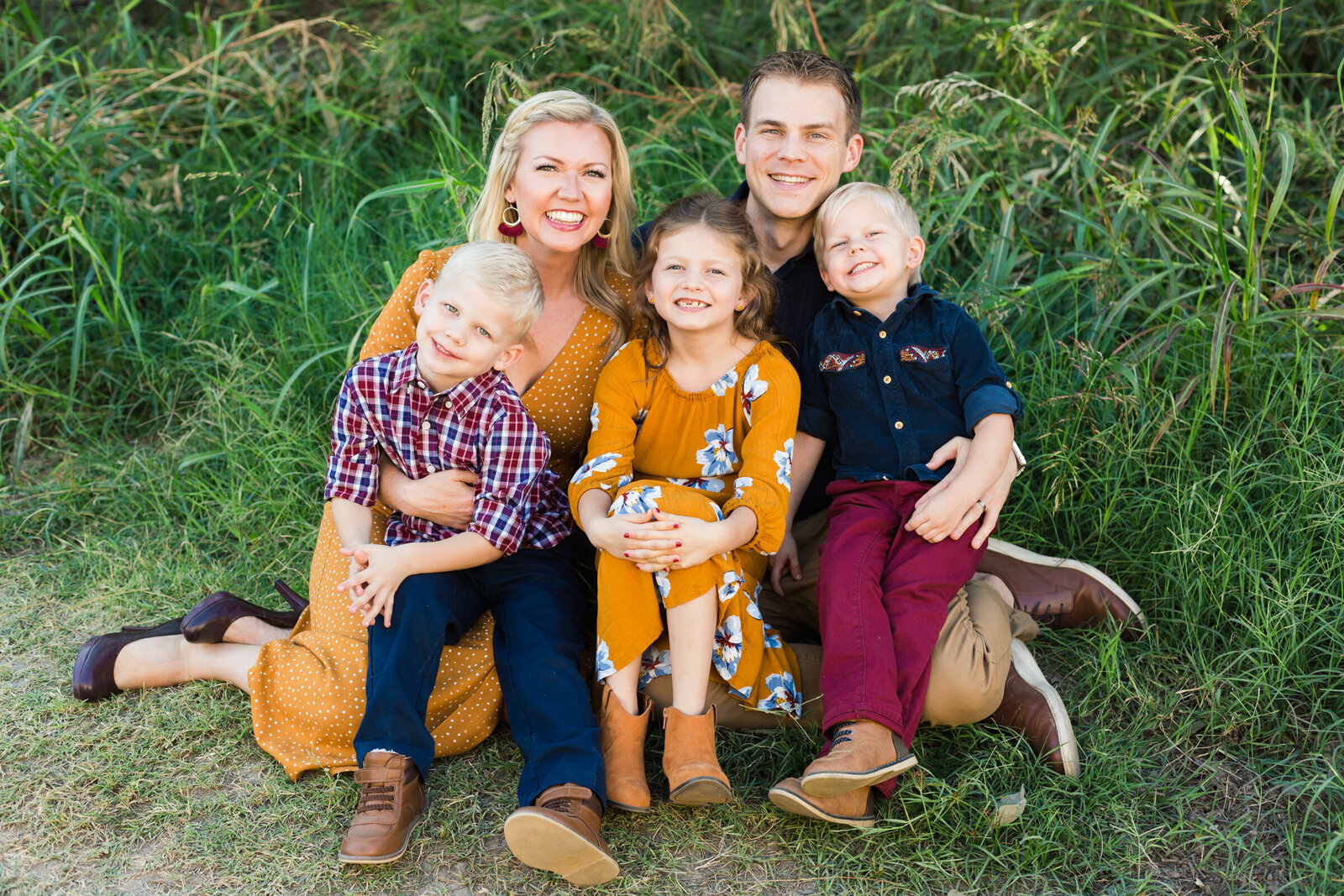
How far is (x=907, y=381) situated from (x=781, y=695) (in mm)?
803

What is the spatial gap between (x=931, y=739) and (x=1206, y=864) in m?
0.61

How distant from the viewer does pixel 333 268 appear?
3928 mm

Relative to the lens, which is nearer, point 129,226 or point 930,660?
point 930,660

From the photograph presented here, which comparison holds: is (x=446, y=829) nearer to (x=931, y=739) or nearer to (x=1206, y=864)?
(x=931, y=739)

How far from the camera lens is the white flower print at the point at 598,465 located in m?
2.45

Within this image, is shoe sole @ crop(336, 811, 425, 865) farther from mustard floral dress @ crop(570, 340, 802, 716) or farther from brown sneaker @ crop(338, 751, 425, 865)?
mustard floral dress @ crop(570, 340, 802, 716)

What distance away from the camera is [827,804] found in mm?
2172

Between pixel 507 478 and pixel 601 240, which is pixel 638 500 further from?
pixel 601 240

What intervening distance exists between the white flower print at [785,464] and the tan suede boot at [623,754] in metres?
0.58

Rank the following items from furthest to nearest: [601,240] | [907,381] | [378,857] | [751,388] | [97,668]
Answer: [601,240], [97,668], [907,381], [751,388], [378,857]

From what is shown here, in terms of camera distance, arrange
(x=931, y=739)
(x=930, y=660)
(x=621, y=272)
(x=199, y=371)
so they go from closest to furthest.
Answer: (x=930, y=660)
(x=931, y=739)
(x=621, y=272)
(x=199, y=371)

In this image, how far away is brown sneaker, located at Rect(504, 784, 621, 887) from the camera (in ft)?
6.63

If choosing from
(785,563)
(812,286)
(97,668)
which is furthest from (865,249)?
(97,668)

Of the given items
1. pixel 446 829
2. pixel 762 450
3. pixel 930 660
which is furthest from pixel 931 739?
pixel 446 829
